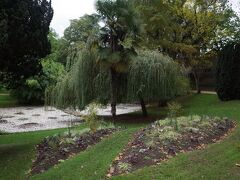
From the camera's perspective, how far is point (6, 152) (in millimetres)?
11102

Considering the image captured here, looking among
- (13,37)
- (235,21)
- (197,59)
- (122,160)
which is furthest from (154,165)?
(235,21)

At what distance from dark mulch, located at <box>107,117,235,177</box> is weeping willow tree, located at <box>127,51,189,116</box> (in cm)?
875

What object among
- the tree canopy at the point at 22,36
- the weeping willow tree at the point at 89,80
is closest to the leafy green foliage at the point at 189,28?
the weeping willow tree at the point at 89,80

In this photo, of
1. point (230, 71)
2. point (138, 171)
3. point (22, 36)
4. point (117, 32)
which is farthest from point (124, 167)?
point (230, 71)

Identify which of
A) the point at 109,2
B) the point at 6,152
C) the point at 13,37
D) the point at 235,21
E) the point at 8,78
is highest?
the point at 235,21

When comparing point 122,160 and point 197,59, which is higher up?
point 197,59

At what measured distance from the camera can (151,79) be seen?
60.5 ft

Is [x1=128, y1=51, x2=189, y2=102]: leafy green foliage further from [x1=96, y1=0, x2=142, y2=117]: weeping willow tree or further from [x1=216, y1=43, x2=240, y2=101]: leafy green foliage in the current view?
[x1=216, y1=43, x2=240, y2=101]: leafy green foliage

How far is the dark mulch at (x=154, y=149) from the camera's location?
7.25m

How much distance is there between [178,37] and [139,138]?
2036 cm

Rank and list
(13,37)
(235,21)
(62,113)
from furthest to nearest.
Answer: (235,21) → (62,113) → (13,37)

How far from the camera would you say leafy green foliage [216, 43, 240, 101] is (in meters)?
21.0

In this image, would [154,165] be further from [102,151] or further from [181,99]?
[181,99]

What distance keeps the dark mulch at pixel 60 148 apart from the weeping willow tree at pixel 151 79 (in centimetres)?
806
